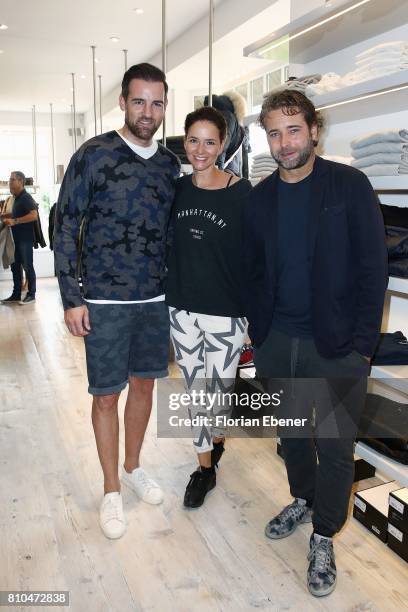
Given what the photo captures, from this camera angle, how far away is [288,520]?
76.0 inches

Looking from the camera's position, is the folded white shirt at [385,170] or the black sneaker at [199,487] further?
the black sneaker at [199,487]

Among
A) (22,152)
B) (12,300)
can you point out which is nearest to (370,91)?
(12,300)

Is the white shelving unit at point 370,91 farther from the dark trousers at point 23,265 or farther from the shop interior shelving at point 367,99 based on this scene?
the dark trousers at point 23,265

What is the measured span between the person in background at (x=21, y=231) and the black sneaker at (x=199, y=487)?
4734 millimetres

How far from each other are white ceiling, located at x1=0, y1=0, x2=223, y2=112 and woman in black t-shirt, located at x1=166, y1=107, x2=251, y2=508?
3.39 m

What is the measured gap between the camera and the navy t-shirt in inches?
60.8

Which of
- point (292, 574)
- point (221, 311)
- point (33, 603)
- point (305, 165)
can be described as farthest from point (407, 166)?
point (33, 603)

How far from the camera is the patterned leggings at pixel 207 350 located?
186cm

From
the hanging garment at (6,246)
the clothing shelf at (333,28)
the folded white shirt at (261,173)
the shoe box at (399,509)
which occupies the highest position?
the clothing shelf at (333,28)

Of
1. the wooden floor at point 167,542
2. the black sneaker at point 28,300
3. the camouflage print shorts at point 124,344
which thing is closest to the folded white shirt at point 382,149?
the camouflage print shorts at point 124,344

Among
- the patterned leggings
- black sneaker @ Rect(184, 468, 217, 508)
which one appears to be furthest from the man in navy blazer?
black sneaker @ Rect(184, 468, 217, 508)

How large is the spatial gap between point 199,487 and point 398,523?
77cm

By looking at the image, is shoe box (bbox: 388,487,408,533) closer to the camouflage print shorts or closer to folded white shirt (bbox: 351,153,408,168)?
the camouflage print shorts

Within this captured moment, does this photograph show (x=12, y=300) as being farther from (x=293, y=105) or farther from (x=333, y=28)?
(x=293, y=105)
